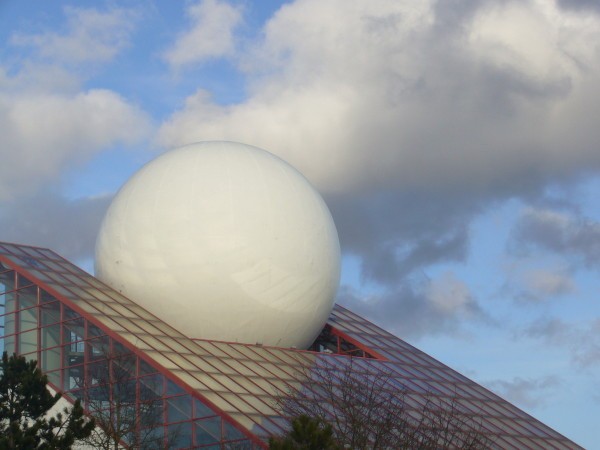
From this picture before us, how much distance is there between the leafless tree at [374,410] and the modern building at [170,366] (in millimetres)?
394

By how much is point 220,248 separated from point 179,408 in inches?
388

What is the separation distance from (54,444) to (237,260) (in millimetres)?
16893

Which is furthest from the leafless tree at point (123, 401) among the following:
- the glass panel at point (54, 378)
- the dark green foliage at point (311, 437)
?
the dark green foliage at point (311, 437)

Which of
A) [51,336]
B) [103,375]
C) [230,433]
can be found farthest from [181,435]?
[51,336]

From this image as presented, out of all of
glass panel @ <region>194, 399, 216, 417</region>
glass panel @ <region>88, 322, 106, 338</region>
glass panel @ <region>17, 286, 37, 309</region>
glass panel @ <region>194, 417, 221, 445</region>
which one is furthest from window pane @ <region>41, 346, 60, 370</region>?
glass panel @ <region>194, 417, 221, 445</region>

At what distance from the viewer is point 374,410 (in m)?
36.5

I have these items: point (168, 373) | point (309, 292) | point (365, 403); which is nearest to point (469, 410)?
point (309, 292)

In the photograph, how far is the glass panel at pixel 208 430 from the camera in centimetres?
3597

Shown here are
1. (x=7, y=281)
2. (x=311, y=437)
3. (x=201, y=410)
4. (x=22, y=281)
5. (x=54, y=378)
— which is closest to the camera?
(x=311, y=437)

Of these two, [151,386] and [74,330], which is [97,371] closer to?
[74,330]

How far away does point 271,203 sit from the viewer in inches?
1865

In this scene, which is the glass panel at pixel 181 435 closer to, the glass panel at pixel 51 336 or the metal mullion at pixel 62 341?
the metal mullion at pixel 62 341

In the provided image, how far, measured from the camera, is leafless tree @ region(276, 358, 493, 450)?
A: 33.8 metres

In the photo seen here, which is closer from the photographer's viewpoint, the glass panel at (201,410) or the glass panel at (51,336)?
the glass panel at (201,410)
